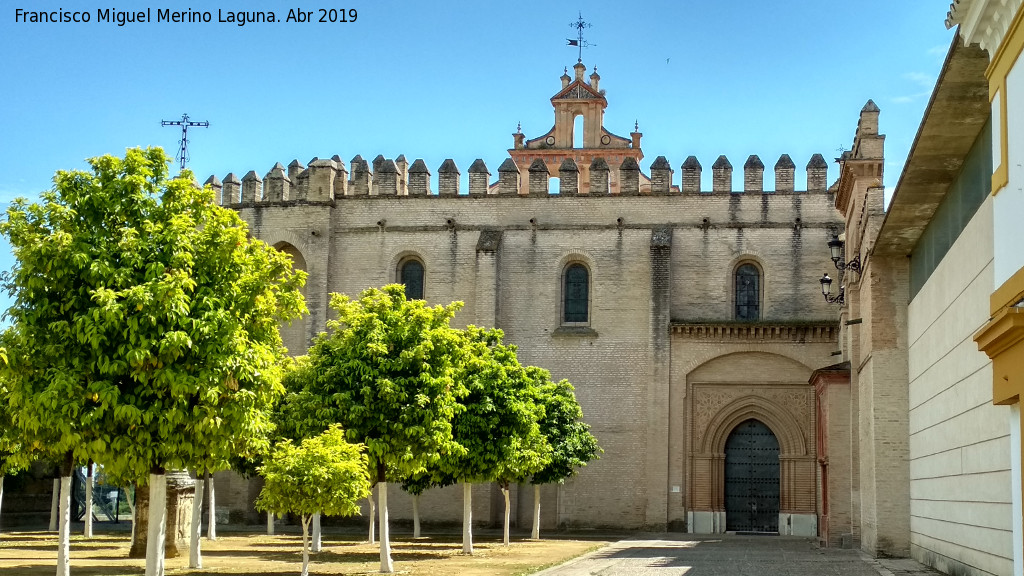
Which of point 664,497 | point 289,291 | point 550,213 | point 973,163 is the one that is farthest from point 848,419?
point 289,291

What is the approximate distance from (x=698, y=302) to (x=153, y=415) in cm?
2358

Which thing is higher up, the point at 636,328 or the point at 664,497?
the point at 636,328

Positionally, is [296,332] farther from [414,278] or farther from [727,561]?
[727,561]

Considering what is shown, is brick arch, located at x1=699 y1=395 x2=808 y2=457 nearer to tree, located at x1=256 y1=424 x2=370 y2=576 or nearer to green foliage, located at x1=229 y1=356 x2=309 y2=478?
green foliage, located at x1=229 y1=356 x2=309 y2=478

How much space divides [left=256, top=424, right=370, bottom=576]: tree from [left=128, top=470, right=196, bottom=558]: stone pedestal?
4574 mm

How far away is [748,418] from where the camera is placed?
3631 centimetres

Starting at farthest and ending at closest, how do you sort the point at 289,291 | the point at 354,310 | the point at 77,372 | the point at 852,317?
the point at 852,317 → the point at 354,310 → the point at 289,291 → the point at 77,372

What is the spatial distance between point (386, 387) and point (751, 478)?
18.4m

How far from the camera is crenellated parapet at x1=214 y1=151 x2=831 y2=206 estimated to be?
121 ft

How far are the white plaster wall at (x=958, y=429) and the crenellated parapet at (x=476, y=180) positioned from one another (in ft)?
48.2

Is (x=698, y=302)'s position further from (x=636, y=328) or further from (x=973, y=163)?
(x=973, y=163)

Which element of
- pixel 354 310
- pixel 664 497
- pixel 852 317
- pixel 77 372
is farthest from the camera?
pixel 664 497

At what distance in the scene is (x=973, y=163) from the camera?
53.7ft

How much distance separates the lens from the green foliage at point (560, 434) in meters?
31.9
